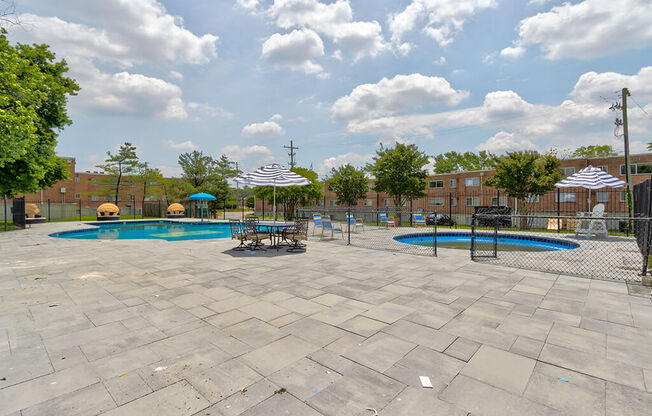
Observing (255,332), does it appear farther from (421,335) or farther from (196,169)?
(196,169)

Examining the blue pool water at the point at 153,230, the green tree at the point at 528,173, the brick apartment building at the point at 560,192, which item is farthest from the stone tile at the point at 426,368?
the green tree at the point at 528,173

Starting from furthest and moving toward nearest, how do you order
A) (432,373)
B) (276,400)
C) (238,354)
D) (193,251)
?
(193,251) → (238,354) → (432,373) → (276,400)

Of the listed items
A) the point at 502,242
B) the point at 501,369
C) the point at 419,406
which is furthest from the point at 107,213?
the point at 501,369

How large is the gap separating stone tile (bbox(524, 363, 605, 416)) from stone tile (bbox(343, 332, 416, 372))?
103 cm

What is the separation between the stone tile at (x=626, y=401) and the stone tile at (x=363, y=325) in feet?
6.37

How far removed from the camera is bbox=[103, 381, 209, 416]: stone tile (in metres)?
2.02

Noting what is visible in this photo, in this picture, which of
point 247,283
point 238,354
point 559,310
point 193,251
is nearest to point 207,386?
point 238,354

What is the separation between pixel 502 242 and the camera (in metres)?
12.7

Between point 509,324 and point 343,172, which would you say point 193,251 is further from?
point 343,172

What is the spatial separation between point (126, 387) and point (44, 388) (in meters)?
0.62

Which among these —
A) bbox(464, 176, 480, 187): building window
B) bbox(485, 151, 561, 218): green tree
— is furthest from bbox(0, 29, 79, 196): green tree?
Answer: bbox(464, 176, 480, 187): building window

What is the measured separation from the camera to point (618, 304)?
429 centimetres

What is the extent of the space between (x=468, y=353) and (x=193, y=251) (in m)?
8.11

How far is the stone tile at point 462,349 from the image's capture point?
9.20ft
